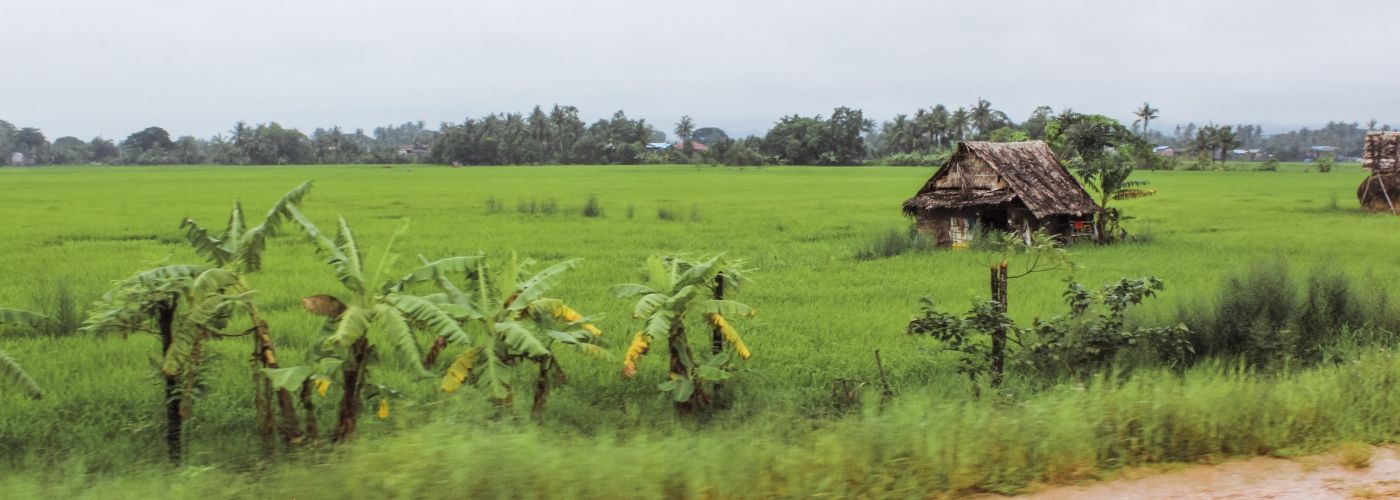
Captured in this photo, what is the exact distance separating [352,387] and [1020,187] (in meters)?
14.4

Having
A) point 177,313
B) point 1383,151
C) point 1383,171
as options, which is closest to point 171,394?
point 177,313

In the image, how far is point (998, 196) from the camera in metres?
17.6

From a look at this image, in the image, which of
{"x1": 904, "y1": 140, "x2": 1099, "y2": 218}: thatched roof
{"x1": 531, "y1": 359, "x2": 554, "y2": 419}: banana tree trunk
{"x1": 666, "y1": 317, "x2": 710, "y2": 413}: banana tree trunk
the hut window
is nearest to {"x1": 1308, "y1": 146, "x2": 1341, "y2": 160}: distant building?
{"x1": 904, "y1": 140, "x2": 1099, "y2": 218}: thatched roof

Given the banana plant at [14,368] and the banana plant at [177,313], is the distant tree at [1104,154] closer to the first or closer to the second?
the banana plant at [177,313]

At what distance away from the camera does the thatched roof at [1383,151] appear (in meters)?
26.1

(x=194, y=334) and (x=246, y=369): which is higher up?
(x=194, y=334)

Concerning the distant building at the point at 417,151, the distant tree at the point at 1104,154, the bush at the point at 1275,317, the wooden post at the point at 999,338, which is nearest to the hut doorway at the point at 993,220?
the distant tree at the point at 1104,154

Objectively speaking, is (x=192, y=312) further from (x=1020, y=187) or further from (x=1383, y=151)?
(x=1383, y=151)

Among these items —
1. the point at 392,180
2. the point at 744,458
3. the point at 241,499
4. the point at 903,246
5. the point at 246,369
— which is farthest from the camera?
the point at 392,180

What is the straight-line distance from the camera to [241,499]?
3.94 meters

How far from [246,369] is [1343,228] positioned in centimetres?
2333

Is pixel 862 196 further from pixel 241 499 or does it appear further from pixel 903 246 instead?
pixel 241 499

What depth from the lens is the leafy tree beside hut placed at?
2614 centimetres

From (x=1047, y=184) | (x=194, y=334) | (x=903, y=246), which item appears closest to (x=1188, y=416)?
(x=194, y=334)
